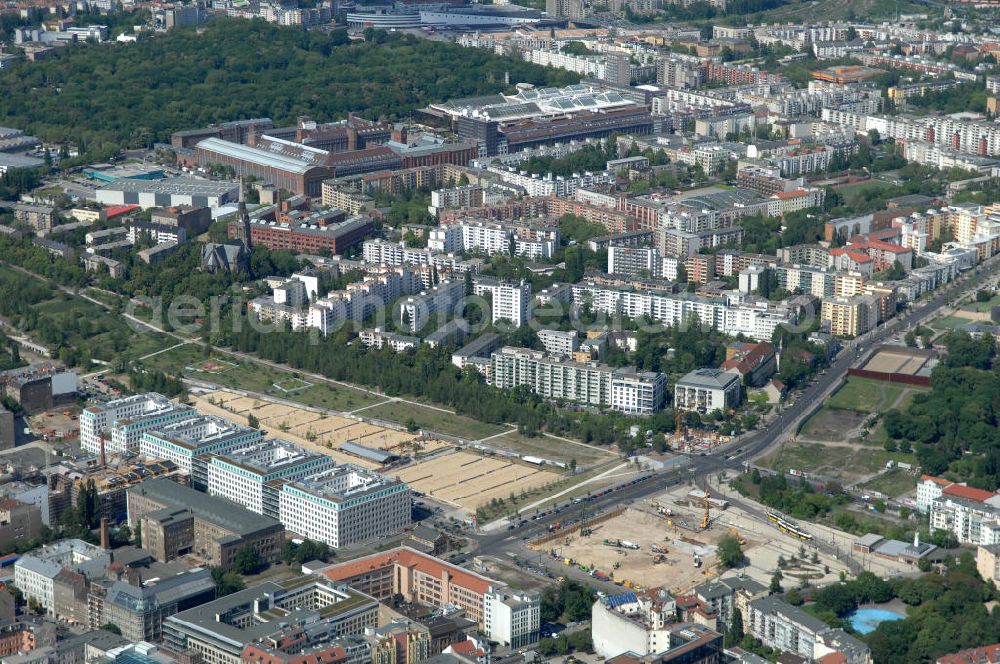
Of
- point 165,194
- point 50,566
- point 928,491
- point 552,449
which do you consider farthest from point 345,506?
point 165,194

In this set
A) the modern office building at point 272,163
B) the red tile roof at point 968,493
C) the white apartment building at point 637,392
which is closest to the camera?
the red tile roof at point 968,493

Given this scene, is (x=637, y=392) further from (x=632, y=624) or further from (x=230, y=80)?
(x=230, y=80)

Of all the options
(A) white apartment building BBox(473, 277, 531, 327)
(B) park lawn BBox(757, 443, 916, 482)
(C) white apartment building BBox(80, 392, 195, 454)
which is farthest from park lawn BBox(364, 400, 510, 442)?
(B) park lawn BBox(757, 443, 916, 482)

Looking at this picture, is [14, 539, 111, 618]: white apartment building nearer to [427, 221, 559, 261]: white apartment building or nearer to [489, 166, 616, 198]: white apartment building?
[427, 221, 559, 261]: white apartment building

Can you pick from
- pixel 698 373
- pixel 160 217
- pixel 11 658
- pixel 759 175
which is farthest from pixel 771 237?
pixel 11 658

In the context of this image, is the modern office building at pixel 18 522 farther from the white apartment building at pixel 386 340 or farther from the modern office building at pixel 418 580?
the white apartment building at pixel 386 340

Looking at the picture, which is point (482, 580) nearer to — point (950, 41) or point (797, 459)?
point (797, 459)

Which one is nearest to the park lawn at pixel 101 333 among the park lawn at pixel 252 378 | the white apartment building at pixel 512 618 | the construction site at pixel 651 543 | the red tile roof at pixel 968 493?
the park lawn at pixel 252 378
